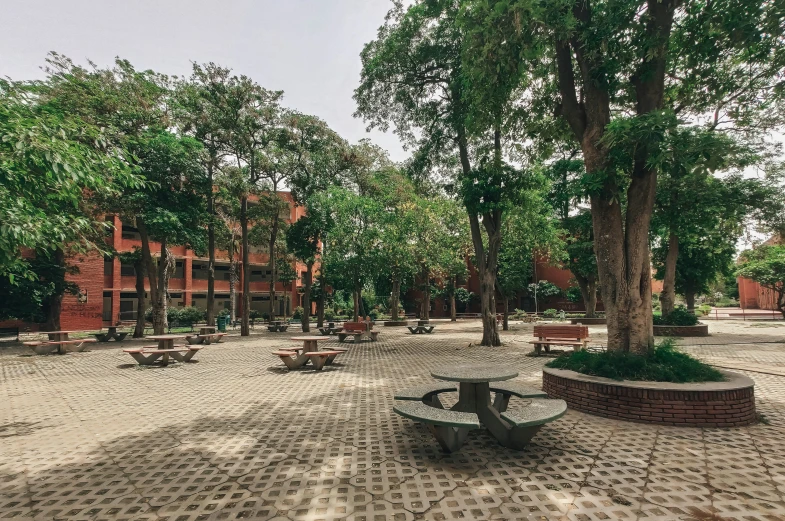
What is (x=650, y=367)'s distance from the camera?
599 cm

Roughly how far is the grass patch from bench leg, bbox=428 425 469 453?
3051 millimetres

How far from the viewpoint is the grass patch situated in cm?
579

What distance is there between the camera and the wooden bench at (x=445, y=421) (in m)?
4.00

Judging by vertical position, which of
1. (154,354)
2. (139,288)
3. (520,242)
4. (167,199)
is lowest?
(154,354)

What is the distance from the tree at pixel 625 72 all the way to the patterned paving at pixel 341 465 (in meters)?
2.64

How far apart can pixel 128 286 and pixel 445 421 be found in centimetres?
3547

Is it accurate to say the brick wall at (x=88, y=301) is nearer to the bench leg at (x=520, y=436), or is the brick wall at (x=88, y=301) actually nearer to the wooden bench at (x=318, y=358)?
the wooden bench at (x=318, y=358)

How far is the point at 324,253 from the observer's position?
21766 millimetres

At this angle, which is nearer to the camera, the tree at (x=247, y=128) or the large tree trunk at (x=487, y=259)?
the large tree trunk at (x=487, y=259)

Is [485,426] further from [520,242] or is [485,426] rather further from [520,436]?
[520,242]

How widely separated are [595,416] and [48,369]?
46.8 ft

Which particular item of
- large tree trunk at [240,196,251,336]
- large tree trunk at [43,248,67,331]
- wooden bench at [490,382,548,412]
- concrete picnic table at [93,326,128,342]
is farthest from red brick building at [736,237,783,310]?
large tree trunk at [43,248,67,331]

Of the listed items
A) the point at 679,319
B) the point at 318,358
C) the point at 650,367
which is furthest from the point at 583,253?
the point at 650,367

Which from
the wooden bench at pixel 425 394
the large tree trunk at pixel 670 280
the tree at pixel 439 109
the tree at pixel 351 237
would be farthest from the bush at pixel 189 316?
the large tree trunk at pixel 670 280
